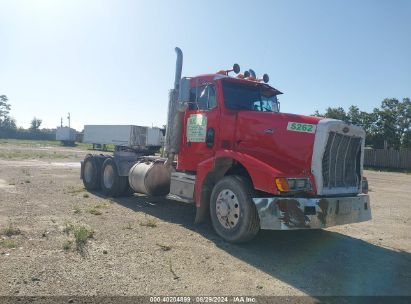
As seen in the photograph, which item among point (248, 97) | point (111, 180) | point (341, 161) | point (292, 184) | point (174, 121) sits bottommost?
point (111, 180)

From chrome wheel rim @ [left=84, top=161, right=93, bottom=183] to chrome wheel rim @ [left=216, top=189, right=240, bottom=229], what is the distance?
24.3 ft

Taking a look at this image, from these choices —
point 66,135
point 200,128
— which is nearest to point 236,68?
point 200,128

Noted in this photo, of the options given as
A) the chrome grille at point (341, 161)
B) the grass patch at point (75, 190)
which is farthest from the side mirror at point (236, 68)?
the grass patch at point (75, 190)

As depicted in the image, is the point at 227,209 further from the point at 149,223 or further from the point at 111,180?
the point at 111,180

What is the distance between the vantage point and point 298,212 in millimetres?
6402

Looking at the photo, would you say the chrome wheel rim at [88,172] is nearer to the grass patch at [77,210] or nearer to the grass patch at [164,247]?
the grass patch at [77,210]

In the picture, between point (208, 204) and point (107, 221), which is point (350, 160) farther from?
point (107, 221)

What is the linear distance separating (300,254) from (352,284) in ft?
4.82

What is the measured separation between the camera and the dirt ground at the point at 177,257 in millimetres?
5090

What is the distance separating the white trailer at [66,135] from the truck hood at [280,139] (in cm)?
6487

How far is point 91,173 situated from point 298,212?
912cm

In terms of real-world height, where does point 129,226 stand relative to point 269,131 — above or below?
below

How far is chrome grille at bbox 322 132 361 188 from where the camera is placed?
22.8 feet

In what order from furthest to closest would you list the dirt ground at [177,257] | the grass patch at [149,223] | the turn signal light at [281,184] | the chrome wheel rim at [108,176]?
1. the chrome wheel rim at [108,176]
2. the grass patch at [149,223]
3. the turn signal light at [281,184]
4. the dirt ground at [177,257]
